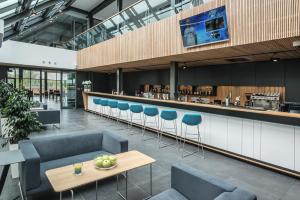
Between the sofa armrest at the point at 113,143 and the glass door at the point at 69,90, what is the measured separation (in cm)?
996

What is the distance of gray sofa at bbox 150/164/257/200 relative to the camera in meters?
1.60

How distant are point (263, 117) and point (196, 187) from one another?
98.8 inches

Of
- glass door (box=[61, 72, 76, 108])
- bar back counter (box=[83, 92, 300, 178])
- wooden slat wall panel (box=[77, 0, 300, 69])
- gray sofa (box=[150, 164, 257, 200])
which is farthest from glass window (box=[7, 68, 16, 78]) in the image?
gray sofa (box=[150, 164, 257, 200])

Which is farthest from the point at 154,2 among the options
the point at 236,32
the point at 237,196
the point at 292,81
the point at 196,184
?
the point at 237,196

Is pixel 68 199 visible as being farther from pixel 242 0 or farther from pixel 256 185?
pixel 242 0

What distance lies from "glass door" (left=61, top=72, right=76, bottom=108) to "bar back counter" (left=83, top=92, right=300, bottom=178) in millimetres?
9446

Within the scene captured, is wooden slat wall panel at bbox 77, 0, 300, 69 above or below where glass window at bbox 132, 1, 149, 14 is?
below

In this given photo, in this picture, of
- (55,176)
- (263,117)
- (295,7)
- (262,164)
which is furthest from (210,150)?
(55,176)

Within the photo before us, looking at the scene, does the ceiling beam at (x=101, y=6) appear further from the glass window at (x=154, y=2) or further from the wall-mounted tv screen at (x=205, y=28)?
the wall-mounted tv screen at (x=205, y=28)

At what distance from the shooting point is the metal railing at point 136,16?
18.7ft

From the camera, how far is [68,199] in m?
2.67

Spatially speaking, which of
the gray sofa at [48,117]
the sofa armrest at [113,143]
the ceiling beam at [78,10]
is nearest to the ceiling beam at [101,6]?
the ceiling beam at [78,10]

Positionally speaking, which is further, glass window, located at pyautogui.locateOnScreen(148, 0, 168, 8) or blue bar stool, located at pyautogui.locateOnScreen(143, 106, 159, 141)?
glass window, located at pyautogui.locateOnScreen(148, 0, 168, 8)

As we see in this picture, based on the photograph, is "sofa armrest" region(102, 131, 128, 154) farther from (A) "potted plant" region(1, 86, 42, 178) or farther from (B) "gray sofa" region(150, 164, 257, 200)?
(B) "gray sofa" region(150, 164, 257, 200)
